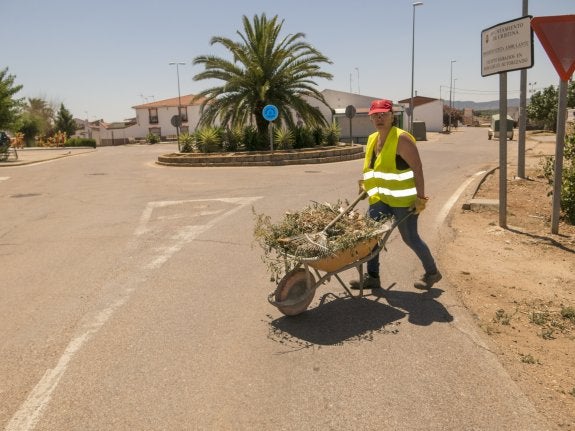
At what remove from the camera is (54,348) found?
4.02 m

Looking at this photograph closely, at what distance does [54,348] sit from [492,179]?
12.2 metres

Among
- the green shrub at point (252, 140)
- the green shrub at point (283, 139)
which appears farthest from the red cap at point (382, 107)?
the green shrub at point (252, 140)

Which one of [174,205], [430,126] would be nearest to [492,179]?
[174,205]

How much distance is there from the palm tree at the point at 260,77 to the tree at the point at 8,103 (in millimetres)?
11510

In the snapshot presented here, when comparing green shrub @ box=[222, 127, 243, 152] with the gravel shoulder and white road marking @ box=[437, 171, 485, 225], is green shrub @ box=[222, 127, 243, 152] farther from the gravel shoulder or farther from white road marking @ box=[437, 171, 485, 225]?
the gravel shoulder

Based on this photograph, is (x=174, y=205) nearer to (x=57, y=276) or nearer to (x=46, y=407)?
(x=57, y=276)

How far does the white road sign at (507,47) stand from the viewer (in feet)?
21.5

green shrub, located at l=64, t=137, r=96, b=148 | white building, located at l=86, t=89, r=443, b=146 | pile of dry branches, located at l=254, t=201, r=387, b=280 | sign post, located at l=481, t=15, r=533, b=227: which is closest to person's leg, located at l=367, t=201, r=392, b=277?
pile of dry branches, located at l=254, t=201, r=387, b=280

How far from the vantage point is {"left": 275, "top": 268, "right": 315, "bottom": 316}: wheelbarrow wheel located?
4.40 metres

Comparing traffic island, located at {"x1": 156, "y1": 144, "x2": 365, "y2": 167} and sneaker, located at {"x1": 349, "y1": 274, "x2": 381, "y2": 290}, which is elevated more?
traffic island, located at {"x1": 156, "y1": 144, "x2": 365, "y2": 167}

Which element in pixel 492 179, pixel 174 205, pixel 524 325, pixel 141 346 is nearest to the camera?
pixel 141 346

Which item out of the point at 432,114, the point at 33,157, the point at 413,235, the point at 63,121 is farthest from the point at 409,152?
the point at 63,121

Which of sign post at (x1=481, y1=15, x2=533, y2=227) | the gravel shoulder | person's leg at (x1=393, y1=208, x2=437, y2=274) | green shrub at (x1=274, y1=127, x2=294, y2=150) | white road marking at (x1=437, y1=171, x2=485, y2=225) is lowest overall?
the gravel shoulder

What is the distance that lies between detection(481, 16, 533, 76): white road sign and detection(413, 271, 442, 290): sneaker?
3295 mm
